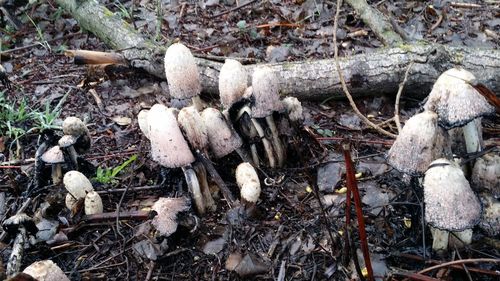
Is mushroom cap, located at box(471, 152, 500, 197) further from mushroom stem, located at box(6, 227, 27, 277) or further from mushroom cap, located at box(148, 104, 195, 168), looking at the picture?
mushroom stem, located at box(6, 227, 27, 277)

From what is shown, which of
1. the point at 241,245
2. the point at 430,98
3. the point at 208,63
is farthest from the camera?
the point at 208,63

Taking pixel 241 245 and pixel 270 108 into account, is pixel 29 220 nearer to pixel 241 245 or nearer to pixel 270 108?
pixel 241 245

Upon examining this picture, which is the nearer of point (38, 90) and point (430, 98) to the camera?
point (430, 98)

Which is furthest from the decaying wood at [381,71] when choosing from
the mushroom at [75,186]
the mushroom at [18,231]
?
the mushroom at [18,231]

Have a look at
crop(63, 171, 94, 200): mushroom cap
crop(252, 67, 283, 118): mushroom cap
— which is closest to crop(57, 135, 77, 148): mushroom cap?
crop(63, 171, 94, 200): mushroom cap

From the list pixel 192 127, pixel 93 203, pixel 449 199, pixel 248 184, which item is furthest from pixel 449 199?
pixel 93 203

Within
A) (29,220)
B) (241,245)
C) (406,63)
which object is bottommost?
(241,245)

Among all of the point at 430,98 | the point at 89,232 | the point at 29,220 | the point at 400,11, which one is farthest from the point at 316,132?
the point at 400,11
